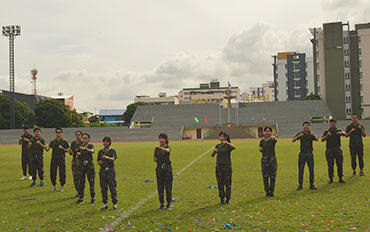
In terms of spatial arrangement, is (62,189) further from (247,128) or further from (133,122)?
(133,122)

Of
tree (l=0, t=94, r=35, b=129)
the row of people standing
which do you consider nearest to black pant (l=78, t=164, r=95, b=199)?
the row of people standing

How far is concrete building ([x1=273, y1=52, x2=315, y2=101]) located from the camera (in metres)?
117

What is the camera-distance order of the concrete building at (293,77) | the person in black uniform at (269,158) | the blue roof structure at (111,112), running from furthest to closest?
the blue roof structure at (111,112)
the concrete building at (293,77)
the person in black uniform at (269,158)

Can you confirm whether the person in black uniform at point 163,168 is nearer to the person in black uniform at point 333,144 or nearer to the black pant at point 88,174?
the black pant at point 88,174

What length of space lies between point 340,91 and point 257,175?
71.8 metres

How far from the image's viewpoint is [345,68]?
7888 cm

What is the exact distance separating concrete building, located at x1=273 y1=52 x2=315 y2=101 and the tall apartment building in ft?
121

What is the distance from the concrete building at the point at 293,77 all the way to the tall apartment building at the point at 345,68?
3683 cm

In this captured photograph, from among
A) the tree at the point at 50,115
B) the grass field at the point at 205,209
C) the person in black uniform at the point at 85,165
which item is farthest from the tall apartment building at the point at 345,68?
the person in black uniform at the point at 85,165

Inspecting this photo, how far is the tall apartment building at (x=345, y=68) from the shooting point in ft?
253

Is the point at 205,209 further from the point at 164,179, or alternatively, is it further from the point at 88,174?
the point at 88,174

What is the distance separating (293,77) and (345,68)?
133ft

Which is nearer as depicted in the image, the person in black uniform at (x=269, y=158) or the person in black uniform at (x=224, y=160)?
the person in black uniform at (x=224, y=160)

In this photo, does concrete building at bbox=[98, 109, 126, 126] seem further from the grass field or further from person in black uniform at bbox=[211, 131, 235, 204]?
person in black uniform at bbox=[211, 131, 235, 204]
